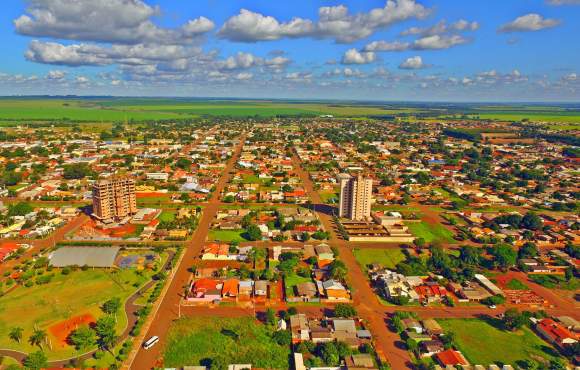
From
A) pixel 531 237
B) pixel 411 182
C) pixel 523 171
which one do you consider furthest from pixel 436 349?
pixel 523 171

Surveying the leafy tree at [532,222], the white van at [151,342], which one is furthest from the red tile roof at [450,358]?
the leafy tree at [532,222]

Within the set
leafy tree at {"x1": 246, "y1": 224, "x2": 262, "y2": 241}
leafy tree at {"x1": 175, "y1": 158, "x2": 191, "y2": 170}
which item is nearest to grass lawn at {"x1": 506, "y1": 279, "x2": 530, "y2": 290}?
leafy tree at {"x1": 246, "y1": 224, "x2": 262, "y2": 241}

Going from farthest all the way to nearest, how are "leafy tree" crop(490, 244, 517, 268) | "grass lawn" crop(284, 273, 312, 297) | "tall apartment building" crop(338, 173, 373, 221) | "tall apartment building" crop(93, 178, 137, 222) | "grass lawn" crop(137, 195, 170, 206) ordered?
1. "grass lawn" crop(137, 195, 170, 206)
2. "tall apartment building" crop(338, 173, 373, 221)
3. "tall apartment building" crop(93, 178, 137, 222)
4. "leafy tree" crop(490, 244, 517, 268)
5. "grass lawn" crop(284, 273, 312, 297)

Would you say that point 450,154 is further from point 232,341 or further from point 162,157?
point 232,341

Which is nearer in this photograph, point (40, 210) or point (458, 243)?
point (458, 243)

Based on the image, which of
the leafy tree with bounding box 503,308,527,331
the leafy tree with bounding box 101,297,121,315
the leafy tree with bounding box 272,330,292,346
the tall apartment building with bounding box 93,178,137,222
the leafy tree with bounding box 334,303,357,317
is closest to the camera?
the leafy tree with bounding box 272,330,292,346

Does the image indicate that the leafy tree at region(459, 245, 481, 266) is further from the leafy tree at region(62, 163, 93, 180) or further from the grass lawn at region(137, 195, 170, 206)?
the leafy tree at region(62, 163, 93, 180)

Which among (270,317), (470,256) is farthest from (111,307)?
(470,256)
